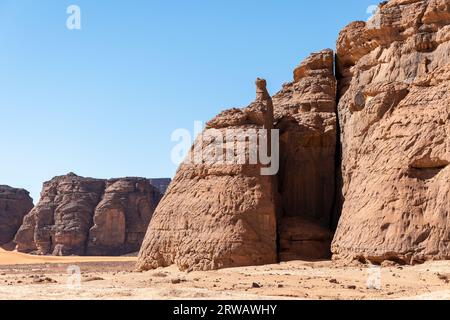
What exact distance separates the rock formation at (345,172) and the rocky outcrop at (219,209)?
0.03 metres

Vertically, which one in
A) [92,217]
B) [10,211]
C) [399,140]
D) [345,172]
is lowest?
[92,217]

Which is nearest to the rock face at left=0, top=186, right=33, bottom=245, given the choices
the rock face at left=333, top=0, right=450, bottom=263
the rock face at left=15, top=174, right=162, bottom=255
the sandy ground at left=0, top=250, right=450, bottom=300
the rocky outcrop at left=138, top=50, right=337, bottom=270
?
the rock face at left=15, top=174, right=162, bottom=255

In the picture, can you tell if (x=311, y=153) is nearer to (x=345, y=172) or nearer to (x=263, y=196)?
(x=345, y=172)

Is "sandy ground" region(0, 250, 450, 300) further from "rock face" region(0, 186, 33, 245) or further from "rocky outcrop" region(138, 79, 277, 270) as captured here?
"rock face" region(0, 186, 33, 245)

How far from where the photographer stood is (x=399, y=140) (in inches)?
663

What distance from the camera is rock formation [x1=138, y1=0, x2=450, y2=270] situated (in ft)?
52.3

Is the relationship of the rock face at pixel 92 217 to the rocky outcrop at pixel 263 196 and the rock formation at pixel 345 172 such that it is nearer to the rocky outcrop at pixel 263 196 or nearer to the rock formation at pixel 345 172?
the rocky outcrop at pixel 263 196

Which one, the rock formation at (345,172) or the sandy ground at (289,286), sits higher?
the rock formation at (345,172)

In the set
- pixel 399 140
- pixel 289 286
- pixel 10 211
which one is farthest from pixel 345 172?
pixel 10 211

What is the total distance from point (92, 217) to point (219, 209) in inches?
1461

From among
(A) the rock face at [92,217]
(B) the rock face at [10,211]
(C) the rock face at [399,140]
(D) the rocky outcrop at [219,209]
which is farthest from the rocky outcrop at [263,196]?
(B) the rock face at [10,211]

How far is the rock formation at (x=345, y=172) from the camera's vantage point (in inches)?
628
